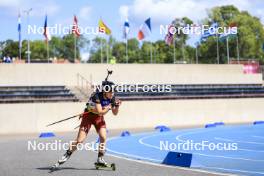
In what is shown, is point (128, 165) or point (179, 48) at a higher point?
point (179, 48)

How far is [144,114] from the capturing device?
104ft

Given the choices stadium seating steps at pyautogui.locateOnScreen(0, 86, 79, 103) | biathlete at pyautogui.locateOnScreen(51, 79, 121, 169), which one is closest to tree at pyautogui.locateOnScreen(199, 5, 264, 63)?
stadium seating steps at pyautogui.locateOnScreen(0, 86, 79, 103)

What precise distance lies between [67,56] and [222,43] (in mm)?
34225

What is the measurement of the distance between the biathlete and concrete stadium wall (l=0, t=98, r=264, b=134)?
59.3ft

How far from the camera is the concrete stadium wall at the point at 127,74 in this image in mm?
34031

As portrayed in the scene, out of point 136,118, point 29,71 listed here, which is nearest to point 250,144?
point 136,118

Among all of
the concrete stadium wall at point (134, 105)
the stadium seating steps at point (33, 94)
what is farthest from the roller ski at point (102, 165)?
the stadium seating steps at point (33, 94)

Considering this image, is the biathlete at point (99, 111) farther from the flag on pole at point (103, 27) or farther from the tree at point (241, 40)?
the tree at point (241, 40)

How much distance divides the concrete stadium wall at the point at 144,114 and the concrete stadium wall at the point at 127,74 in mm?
4761

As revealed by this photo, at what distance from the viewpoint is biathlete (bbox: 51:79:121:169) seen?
10430 mm

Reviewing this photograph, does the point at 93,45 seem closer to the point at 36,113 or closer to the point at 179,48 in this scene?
the point at 179,48

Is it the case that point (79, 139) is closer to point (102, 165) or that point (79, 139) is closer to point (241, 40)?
point (102, 165)

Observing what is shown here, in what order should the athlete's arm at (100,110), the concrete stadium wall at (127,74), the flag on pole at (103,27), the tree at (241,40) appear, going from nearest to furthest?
the athlete's arm at (100,110), the concrete stadium wall at (127,74), the flag on pole at (103,27), the tree at (241,40)

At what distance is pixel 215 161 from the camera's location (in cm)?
1265
